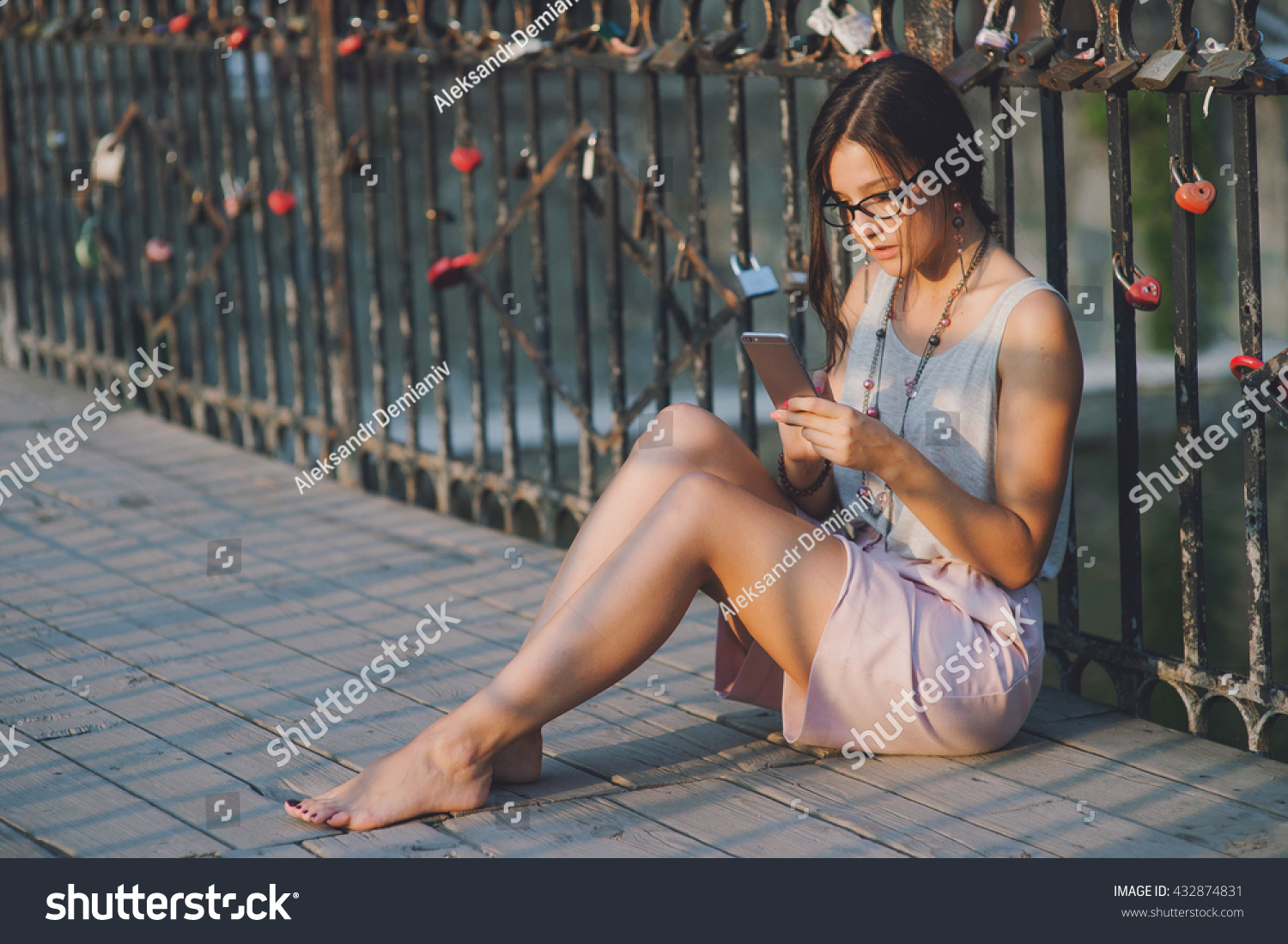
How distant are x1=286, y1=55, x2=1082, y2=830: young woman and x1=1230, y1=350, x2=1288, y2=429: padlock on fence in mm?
315

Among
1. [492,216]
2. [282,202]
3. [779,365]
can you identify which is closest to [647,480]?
[779,365]

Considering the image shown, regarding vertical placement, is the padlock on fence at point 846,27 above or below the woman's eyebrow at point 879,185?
above

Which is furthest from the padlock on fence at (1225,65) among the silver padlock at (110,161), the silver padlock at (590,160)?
the silver padlock at (110,161)

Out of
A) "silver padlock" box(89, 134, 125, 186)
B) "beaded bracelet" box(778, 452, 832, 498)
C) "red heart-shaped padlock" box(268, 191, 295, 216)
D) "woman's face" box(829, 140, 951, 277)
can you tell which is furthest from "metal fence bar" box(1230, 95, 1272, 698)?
"silver padlock" box(89, 134, 125, 186)

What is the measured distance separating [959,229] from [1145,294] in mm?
356

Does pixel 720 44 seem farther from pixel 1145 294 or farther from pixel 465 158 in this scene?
pixel 1145 294

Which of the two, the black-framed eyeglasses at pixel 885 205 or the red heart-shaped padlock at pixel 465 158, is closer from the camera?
the black-framed eyeglasses at pixel 885 205

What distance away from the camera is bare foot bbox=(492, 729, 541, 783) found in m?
2.52

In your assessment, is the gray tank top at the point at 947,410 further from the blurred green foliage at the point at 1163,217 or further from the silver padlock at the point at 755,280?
the blurred green foliage at the point at 1163,217

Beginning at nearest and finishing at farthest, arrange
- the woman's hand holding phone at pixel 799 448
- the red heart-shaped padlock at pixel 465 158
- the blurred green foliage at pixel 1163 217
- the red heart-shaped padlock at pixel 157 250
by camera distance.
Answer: the woman's hand holding phone at pixel 799 448
the red heart-shaped padlock at pixel 465 158
the red heart-shaped padlock at pixel 157 250
the blurred green foliage at pixel 1163 217

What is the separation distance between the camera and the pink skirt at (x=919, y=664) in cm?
245

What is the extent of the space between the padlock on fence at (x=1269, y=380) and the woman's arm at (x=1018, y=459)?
0.32 meters

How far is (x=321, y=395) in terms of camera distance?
4.94m
